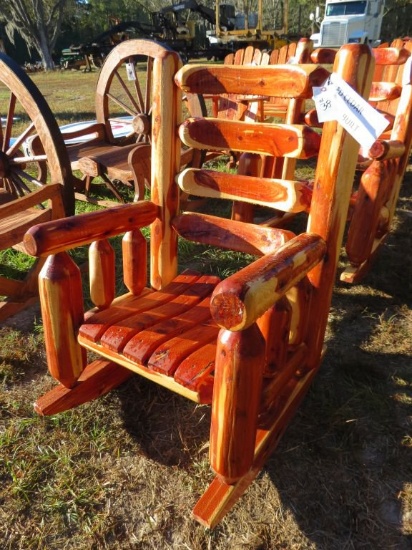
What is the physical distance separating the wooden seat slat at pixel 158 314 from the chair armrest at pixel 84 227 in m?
0.29

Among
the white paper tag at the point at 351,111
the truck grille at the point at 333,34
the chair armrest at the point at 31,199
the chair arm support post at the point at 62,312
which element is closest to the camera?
the white paper tag at the point at 351,111

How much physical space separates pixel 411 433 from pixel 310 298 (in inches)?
29.3

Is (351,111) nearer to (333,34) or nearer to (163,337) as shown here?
(163,337)

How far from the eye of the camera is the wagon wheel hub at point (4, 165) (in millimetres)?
2873

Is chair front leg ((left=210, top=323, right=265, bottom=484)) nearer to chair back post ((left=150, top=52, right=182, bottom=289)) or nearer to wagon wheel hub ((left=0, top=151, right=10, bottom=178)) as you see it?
chair back post ((left=150, top=52, right=182, bottom=289))

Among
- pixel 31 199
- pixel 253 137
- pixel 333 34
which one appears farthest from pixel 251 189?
pixel 333 34

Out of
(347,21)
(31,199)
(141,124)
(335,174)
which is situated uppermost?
(347,21)

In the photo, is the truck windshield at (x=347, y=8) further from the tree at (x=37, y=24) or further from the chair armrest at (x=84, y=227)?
the chair armrest at (x=84, y=227)

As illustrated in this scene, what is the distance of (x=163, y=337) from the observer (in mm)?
1305

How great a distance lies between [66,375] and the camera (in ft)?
4.86

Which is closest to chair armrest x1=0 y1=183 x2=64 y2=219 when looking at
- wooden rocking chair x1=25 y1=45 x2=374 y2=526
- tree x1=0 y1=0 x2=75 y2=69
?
wooden rocking chair x1=25 y1=45 x2=374 y2=526

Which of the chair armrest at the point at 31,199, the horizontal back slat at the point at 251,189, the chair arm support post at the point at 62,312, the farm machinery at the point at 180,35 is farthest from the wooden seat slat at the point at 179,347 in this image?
the farm machinery at the point at 180,35

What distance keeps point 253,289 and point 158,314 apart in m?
0.66

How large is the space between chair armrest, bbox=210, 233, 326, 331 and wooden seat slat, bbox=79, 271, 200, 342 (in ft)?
1.99
